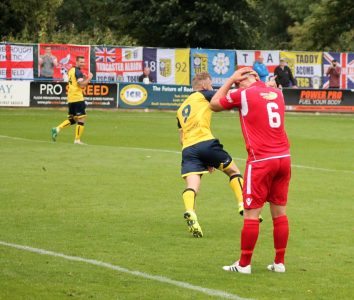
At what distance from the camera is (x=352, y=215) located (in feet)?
44.3

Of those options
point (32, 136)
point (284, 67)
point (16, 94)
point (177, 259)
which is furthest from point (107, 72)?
point (177, 259)

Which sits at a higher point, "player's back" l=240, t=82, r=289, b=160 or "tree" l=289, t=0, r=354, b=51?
"tree" l=289, t=0, r=354, b=51

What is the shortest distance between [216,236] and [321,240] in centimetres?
119

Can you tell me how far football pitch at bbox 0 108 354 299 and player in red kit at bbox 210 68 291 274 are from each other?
43 centimetres

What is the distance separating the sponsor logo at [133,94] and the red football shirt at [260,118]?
98.1 feet

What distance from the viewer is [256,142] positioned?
9359 millimetres

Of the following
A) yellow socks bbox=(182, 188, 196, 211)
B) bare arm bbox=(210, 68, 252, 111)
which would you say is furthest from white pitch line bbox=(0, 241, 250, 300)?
yellow socks bbox=(182, 188, 196, 211)

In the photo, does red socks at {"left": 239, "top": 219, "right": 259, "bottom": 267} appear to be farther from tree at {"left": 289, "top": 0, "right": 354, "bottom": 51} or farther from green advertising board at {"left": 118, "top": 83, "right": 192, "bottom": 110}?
tree at {"left": 289, "top": 0, "right": 354, "bottom": 51}

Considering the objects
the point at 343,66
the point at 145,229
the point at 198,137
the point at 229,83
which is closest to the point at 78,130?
the point at 198,137

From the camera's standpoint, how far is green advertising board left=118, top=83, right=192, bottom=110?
39.2 metres

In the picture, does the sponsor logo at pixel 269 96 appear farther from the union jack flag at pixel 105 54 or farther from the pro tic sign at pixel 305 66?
the pro tic sign at pixel 305 66

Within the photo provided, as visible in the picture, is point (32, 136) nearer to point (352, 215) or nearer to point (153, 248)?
point (352, 215)

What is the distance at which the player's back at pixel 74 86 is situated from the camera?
24.8 m

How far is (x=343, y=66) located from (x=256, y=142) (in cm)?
3446
